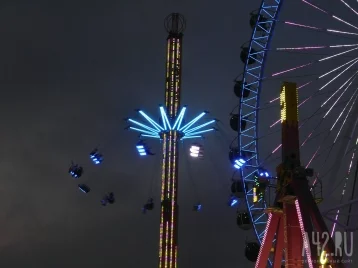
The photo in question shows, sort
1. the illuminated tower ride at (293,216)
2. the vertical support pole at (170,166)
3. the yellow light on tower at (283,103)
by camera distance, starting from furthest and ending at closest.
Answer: the vertical support pole at (170,166), the yellow light on tower at (283,103), the illuminated tower ride at (293,216)

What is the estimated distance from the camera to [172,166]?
1491 inches

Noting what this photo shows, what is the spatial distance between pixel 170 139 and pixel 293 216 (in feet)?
52.8

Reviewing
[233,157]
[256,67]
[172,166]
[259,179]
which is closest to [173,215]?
[172,166]

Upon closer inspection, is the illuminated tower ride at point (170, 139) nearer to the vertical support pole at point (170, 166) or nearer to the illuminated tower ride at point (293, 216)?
the vertical support pole at point (170, 166)

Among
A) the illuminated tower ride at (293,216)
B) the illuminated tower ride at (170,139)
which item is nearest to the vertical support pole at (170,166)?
the illuminated tower ride at (170,139)

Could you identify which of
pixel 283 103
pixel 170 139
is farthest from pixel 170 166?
pixel 283 103

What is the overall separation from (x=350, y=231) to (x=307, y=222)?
2444 millimetres

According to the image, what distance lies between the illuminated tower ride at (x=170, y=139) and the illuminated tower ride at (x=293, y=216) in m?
12.8

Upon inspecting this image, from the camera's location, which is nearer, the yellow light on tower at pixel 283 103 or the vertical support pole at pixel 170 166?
the yellow light on tower at pixel 283 103

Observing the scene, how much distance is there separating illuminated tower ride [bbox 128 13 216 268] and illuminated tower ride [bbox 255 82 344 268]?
42.1ft

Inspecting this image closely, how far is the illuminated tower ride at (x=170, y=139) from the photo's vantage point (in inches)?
1447

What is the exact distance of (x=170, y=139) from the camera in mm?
38219

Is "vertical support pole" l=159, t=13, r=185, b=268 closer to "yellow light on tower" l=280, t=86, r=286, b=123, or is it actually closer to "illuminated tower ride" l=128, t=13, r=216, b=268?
"illuminated tower ride" l=128, t=13, r=216, b=268

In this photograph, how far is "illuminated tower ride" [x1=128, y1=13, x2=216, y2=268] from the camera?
36750mm
